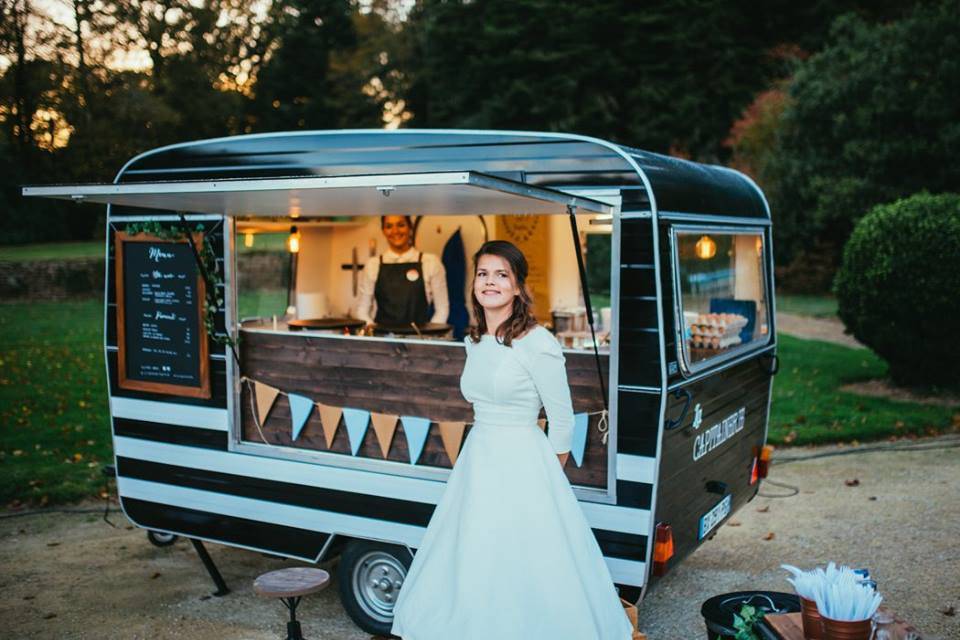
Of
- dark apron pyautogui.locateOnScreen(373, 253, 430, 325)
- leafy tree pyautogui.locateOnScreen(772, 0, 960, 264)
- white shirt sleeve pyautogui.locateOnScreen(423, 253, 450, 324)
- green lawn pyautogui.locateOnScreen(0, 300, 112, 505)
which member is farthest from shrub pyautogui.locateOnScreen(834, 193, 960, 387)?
leafy tree pyautogui.locateOnScreen(772, 0, 960, 264)

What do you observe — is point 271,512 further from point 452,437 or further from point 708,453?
point 708,453

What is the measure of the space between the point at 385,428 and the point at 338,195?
50.7 inches

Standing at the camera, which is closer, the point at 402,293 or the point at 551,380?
the point at 551,380

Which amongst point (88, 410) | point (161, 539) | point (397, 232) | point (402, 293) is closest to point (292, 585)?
point (161, 539)

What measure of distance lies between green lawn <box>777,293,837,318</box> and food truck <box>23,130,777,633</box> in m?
15.4

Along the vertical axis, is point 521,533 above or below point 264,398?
below

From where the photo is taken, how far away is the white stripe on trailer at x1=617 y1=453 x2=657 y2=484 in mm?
4012

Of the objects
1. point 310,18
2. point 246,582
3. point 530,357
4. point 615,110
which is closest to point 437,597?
point 530,357

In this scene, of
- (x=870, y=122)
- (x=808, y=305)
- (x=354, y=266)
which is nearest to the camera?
(x=354, y=266)

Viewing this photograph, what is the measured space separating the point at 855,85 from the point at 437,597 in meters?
20.4

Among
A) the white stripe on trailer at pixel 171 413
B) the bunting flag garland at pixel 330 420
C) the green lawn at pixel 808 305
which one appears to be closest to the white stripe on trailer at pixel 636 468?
the bunting flag garland at pixel 330 420

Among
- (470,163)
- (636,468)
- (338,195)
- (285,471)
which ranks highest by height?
(470,163)

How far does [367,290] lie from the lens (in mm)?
8148

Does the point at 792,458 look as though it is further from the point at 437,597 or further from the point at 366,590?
the point at 437,597
